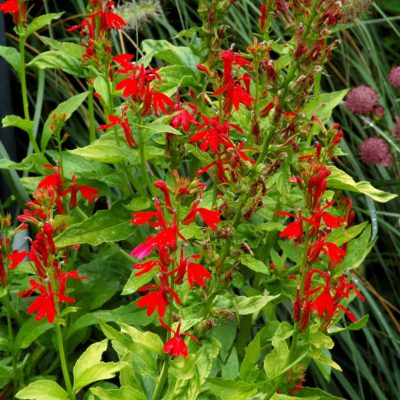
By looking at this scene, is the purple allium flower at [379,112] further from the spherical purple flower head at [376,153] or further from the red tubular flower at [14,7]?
the red tubular flower at [14,7]

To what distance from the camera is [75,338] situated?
1789 mm

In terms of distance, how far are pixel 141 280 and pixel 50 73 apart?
48.8 inches

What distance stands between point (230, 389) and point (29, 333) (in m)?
0.51

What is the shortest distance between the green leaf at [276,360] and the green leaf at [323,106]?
568 millimetres

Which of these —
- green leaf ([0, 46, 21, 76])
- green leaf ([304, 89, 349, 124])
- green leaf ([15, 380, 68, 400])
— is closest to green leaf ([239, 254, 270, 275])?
green leaf ([15, 380, 68, 400])

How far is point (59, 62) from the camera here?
177cm

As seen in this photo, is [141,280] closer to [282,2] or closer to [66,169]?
[66,169]

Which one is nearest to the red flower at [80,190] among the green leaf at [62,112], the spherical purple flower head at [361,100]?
the green leaf at [62,112]

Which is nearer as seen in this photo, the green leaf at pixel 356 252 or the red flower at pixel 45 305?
the red flower at pixel 45 305

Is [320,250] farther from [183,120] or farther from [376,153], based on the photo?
[376,153]

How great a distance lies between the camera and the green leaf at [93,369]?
1303 millimetres

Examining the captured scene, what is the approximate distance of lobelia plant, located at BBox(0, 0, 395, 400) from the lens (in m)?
1.27

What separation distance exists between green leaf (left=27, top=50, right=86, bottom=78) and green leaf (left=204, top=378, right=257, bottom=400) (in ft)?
2.54

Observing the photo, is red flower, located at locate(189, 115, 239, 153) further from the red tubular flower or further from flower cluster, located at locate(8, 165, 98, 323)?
the red tubular flower
